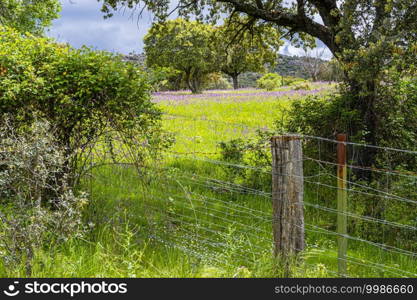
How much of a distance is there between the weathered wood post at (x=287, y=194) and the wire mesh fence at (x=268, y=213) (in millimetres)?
81

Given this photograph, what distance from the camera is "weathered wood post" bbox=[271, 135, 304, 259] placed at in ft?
13.4

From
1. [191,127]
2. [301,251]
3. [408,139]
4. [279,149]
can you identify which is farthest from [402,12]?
[191,127]

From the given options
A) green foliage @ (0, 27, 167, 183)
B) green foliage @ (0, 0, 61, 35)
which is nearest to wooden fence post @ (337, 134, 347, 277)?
green foliage @ (0, 27, 167, 183)

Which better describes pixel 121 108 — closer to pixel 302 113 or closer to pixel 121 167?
pixel 121 167

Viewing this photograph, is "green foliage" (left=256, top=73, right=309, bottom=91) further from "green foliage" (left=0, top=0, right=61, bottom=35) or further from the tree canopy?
the tree canopy

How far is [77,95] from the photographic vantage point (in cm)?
613

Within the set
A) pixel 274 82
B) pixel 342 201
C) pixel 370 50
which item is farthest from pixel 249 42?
pixel 274 82

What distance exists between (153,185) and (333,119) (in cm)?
433

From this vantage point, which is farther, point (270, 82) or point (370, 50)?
point (270, 82)

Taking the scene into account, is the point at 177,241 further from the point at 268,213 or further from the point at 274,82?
the point at 274,82

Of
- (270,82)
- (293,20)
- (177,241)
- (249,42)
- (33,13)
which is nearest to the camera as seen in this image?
(177,241)

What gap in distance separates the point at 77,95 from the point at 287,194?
3.59 metres

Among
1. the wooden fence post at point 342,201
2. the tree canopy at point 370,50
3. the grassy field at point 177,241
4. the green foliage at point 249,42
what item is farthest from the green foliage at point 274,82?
the wooden fence post at point 342,201

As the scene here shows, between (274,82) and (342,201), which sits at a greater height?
(274,82)
